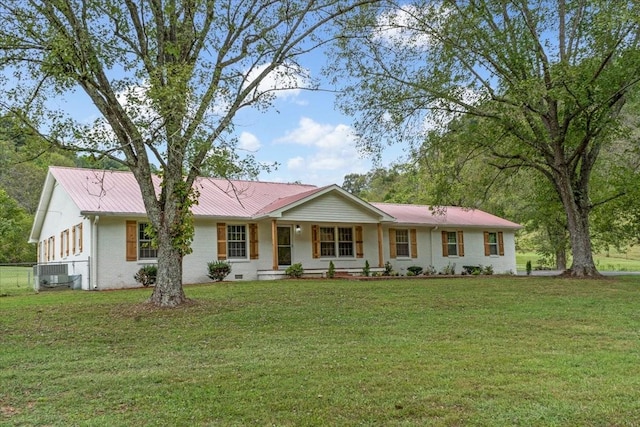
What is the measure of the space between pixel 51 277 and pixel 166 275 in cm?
863

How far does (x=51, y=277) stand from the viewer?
52.2ft

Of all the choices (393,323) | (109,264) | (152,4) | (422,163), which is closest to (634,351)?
(393,323)

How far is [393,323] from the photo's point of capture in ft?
26.3

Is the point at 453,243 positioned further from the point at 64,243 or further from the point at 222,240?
the point at 64,243

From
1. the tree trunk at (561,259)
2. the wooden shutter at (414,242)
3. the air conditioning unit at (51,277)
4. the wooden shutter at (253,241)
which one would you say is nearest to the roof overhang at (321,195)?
the wooden shutter at (253,241)

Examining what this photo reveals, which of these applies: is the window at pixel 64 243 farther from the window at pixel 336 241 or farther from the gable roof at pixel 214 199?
the window at pixel 336 241

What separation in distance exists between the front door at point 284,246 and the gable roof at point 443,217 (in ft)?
16.7

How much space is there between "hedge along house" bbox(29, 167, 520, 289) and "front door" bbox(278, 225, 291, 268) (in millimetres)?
40

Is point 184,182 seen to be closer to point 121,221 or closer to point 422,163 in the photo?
point 121,221

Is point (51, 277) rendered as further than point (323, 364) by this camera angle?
Yes

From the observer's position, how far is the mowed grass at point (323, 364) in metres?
3.83

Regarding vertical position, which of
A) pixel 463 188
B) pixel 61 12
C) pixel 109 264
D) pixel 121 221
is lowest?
pixel 109 264

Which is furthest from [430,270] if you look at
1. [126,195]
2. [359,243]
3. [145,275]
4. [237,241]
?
[126,195]

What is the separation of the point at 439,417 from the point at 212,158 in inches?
256
